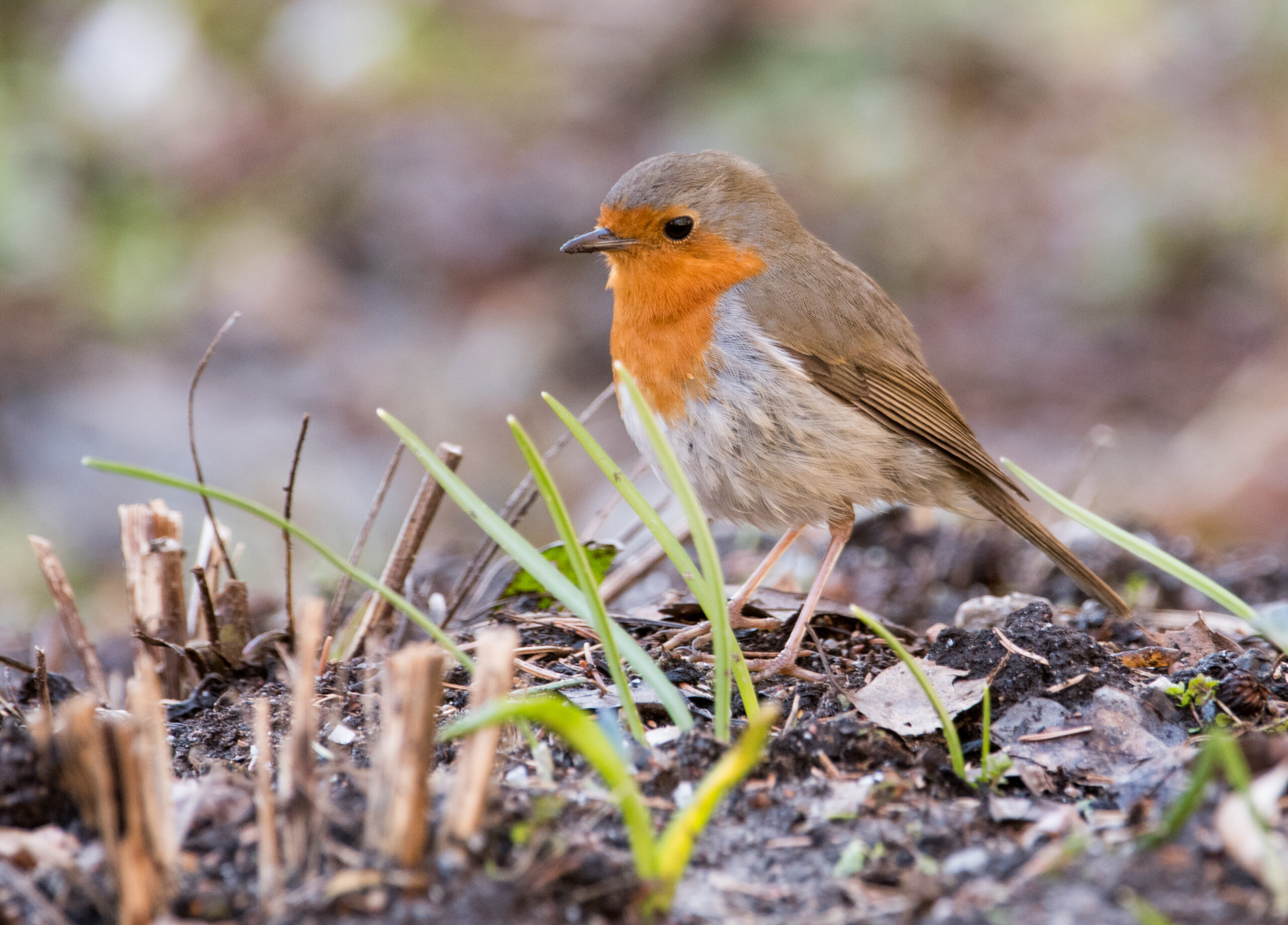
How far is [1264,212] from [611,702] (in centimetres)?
685

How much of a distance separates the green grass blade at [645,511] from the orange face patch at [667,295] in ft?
3.52

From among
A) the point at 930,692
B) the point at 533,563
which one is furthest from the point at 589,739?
the point at 930,692

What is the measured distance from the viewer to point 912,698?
2.26m

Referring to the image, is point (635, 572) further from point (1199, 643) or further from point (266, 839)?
point (266, 839)

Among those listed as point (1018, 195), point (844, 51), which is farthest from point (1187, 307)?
point (844, 51)

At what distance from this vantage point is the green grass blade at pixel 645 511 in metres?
1.92

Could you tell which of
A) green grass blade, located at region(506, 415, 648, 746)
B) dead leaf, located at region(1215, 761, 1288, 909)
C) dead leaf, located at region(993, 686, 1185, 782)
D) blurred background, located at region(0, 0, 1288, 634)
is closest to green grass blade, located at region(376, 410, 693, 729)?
green grass blade, located at region(506, 415, 648, 746)

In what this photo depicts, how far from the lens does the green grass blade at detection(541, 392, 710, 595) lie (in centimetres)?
192

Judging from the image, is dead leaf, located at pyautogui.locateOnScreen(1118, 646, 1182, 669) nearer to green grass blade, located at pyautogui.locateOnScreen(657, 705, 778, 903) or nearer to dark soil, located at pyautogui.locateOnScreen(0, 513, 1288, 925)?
dark soil, located at pyautogui.locateOnScreen(0, 513, 1288, 925)

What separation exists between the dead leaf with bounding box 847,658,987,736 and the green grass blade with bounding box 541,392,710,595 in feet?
1.37

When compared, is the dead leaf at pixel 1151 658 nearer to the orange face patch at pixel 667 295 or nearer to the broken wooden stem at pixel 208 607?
the orange face patch at pixel 667 295

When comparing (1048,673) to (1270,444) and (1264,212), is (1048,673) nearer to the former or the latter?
(1270,444)

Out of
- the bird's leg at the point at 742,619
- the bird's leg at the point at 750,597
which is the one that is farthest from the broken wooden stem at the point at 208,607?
the bird's leg at the point at 750,597

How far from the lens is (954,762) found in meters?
1.98
